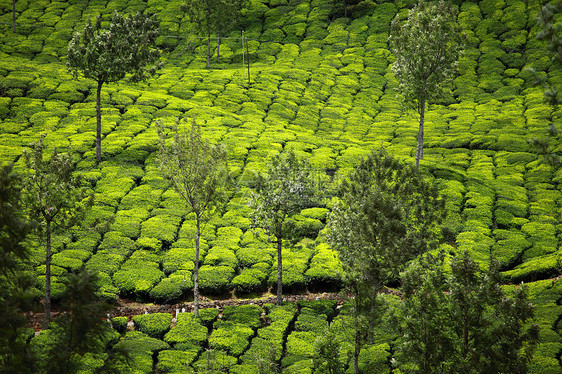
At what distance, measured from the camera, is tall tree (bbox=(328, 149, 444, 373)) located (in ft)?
73.9

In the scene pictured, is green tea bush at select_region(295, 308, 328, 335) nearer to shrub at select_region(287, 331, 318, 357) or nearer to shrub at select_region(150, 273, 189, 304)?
shrub at select_region(287, 331, 318, 357)

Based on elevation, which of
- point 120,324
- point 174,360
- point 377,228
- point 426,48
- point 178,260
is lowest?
point 174,360

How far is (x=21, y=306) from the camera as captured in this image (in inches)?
658

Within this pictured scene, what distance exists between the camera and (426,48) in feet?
153

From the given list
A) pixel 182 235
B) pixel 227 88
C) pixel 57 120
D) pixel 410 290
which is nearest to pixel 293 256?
pixel 182 235

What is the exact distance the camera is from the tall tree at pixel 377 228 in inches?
886

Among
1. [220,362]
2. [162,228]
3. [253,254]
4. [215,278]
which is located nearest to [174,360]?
[220,362]

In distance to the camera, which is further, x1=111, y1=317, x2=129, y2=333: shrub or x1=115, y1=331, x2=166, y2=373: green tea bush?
x1=111, y1=317, x2=129, y2=333: shrub

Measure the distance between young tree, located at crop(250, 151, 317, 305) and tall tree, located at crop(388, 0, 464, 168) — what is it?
18702mm

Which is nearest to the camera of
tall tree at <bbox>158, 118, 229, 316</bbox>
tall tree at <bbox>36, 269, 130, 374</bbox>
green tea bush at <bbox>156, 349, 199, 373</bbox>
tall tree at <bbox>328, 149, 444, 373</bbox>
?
tall tree at <bbox>36, 269, 130, 374</bbox>

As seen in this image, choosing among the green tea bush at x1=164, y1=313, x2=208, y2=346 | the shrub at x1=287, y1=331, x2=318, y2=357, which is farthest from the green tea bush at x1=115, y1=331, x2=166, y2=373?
the shrub at x1=287, y1=331, x2=318, y2=357

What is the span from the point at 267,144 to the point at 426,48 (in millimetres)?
18697

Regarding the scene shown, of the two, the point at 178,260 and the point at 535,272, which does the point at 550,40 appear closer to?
the point at 535,272

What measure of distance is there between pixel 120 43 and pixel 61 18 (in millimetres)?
Answer: 56334
